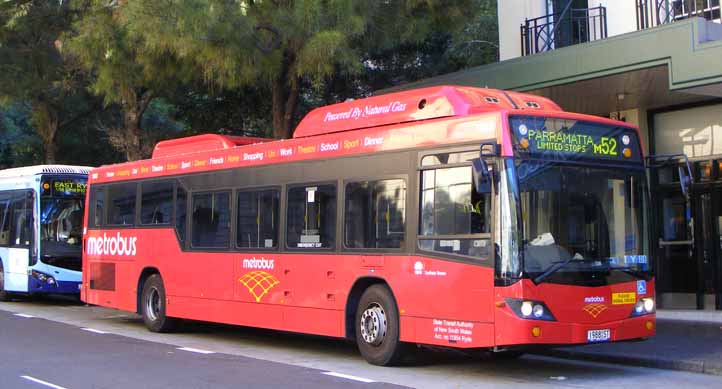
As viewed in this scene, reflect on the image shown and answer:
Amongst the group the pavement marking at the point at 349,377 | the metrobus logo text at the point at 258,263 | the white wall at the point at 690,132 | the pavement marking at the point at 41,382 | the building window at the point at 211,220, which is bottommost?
the pavement marking at the point at 349,377

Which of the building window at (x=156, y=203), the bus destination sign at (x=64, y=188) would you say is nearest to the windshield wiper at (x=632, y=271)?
the building window at (x=156, y=203)

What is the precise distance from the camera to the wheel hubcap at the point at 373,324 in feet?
37.2

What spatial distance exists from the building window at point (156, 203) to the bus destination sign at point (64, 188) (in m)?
5.76

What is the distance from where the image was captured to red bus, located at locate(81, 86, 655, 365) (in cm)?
986

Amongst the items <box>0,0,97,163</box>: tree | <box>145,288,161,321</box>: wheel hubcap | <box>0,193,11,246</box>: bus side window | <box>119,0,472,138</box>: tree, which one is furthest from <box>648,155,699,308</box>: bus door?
<box>0,193,11,246</box>: bus side window

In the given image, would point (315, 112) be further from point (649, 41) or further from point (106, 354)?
point (649, 41)

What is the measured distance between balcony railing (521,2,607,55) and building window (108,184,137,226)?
9.09 metres

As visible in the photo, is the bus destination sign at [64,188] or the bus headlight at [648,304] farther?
the bus destination sign at [64,188]

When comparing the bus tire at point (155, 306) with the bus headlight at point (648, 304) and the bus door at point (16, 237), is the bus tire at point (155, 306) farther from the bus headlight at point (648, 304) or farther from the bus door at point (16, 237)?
the bus headlight at point (648, 304)

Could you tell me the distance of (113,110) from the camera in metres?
30.7

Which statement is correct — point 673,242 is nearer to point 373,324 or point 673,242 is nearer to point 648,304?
point 648,304

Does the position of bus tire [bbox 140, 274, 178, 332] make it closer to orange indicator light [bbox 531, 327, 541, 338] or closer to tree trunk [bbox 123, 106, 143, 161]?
tree trunk [bbox 123, 106, 143, 161]

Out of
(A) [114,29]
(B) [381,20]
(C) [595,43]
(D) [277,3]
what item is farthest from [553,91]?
(A) [114,29]

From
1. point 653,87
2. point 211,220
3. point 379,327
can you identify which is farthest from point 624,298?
point 211,220
